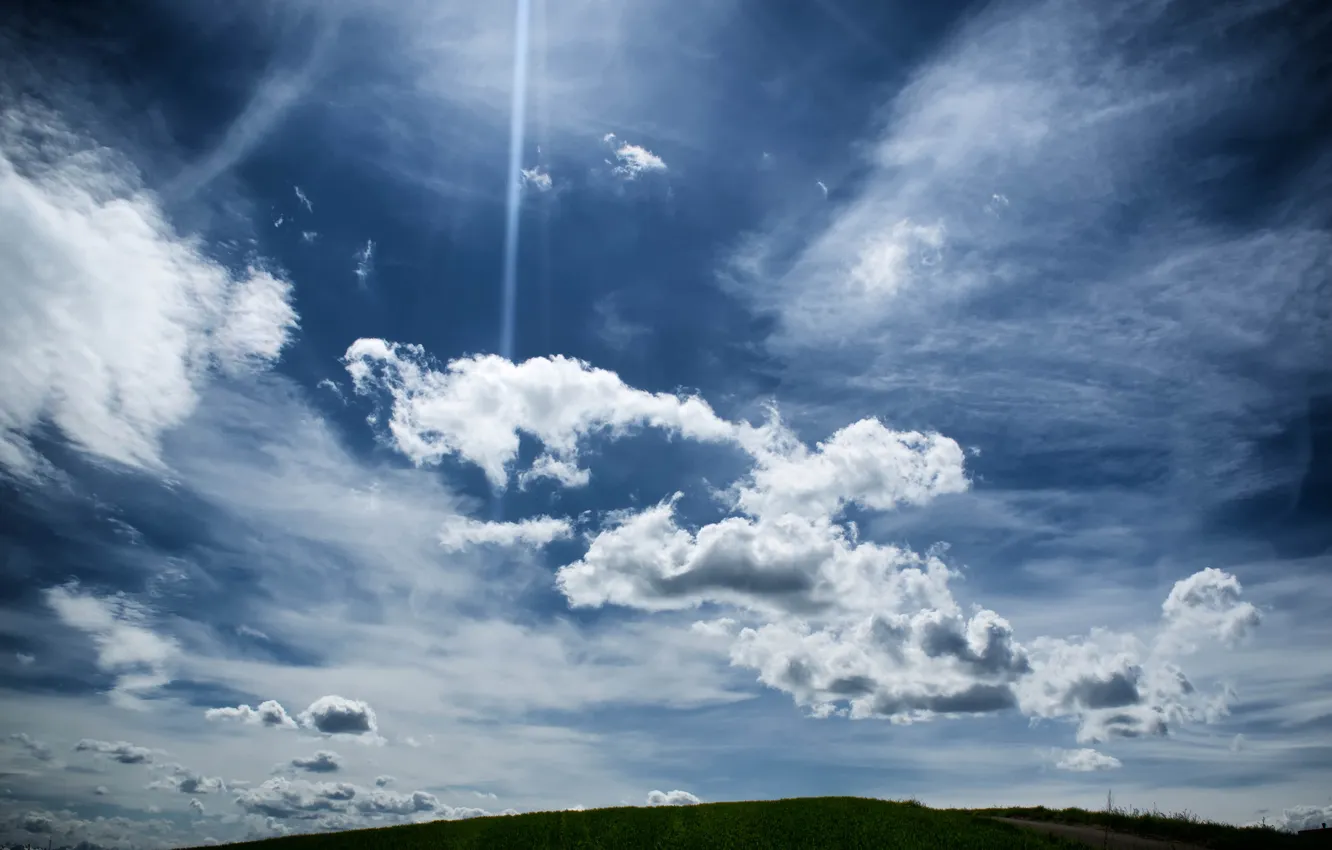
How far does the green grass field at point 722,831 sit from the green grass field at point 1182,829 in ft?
17.6

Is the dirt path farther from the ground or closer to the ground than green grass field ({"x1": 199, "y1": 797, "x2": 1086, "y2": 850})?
farther from the ground

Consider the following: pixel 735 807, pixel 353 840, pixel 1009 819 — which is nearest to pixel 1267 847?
pixel 1009 819

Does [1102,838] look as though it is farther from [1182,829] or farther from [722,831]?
[722,831]

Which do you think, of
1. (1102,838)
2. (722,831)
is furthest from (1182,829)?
(722,831)

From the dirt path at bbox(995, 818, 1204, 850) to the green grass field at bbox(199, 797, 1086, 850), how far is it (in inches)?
69.3

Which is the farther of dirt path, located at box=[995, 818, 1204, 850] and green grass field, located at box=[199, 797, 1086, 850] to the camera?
green grass field, located at box=[199, 797, 1086, 850]

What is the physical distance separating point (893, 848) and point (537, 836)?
2074 cm

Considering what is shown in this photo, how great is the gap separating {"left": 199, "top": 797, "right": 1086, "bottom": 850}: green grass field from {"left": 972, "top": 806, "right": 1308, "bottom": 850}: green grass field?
5.37 metres

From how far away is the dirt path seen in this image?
108 feet

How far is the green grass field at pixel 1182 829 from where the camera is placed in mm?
31922

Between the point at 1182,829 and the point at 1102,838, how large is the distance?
4236 millimetres

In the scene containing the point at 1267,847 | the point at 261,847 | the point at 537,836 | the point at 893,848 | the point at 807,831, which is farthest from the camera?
the point at 261,847

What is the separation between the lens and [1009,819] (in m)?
42.1

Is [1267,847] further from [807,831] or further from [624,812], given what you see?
[624,812]
